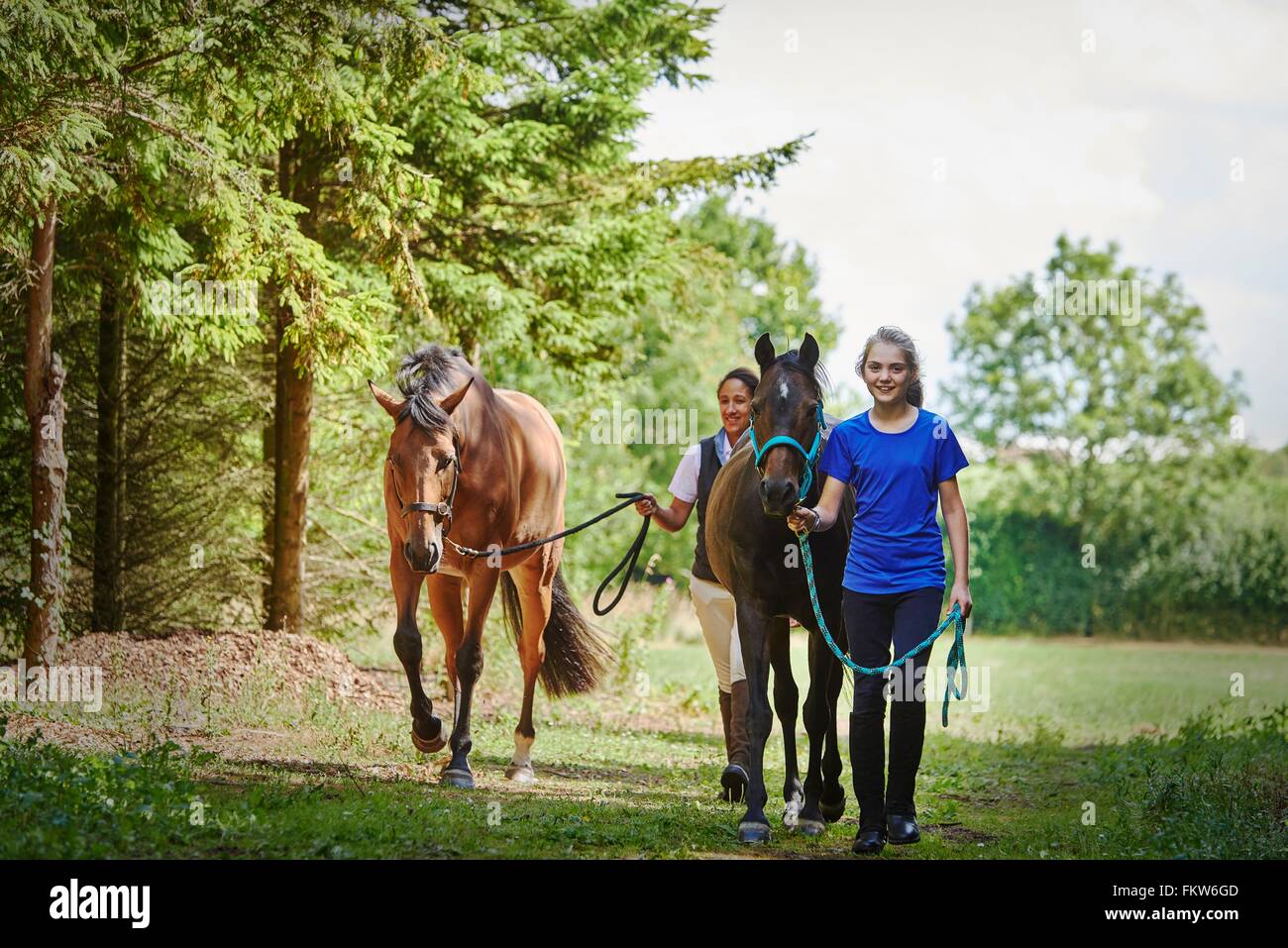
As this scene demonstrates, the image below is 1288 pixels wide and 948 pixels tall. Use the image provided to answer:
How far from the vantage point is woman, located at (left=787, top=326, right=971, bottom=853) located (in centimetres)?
545

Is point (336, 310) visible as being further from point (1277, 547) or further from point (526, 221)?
point (1277, 547)

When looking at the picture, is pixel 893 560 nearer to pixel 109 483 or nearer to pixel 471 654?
pixel 471 654

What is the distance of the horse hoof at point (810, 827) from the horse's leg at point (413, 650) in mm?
2251

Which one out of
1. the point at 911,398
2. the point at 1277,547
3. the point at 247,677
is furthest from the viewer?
the point at 1277,547

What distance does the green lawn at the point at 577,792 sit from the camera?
5.24 metres

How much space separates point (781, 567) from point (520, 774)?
8.67 feet

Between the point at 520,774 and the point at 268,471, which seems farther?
the point at 268,471

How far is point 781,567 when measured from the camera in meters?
6.09

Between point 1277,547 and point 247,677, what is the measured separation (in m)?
28.3

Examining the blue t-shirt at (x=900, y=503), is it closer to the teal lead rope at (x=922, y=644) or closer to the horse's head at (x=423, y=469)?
the teal lead rope at (x=922, y=644)

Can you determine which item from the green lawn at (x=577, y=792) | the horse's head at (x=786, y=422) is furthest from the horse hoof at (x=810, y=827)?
the horse's head at (x=786, y=422)

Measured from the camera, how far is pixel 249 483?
1257 centimetres

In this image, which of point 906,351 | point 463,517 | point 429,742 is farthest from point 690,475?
point 906,351
